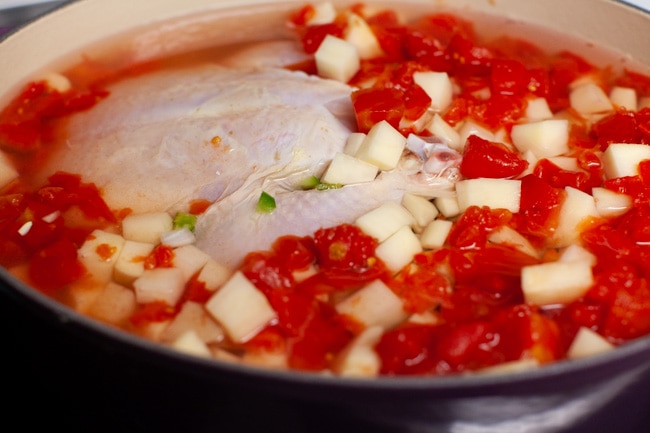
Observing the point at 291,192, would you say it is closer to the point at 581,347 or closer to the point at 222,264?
the point at 222,264

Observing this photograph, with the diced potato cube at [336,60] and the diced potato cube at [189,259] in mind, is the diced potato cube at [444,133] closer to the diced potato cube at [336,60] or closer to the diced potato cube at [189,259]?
the diced potato cube at [336,60]

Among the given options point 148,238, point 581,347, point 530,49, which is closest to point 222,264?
point 148,238

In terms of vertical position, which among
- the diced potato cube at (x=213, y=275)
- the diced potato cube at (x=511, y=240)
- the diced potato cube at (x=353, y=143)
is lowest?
the diced potato cube at (x=213, y=275)

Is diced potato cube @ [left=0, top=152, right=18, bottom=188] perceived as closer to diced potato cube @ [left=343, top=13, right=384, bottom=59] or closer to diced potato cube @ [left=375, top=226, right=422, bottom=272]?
diced potato cube @ [left=375, top=226, right=422, bottom=272]

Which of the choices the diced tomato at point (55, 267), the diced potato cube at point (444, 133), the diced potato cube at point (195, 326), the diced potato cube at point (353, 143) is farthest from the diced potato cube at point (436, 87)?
the diced tomato at point (55, 267)

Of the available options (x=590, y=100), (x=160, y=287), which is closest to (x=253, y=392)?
(x=160, y=287)

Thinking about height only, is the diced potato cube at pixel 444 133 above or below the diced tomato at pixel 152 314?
above

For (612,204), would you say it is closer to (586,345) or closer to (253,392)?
(586,345)
